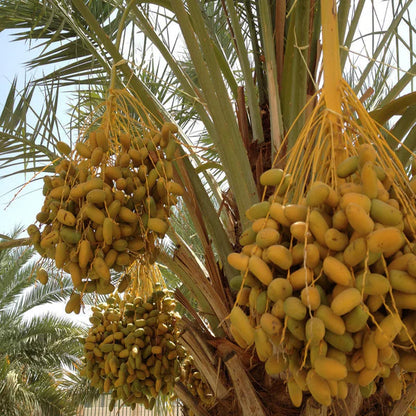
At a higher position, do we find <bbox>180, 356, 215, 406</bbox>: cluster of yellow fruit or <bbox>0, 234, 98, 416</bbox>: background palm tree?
<bbox>180, 356, 215, 406</bbox>: cluster of yellow fruit

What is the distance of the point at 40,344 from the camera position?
9031mm

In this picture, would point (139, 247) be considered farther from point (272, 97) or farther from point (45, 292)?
point (45, 292)

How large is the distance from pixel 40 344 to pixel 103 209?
28.3ft

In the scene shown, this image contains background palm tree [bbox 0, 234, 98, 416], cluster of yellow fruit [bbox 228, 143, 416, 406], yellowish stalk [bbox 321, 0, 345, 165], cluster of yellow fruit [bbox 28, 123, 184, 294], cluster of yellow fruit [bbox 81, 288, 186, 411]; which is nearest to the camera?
cluster of yellow fruit [bbox 228, 143, 416, 406]

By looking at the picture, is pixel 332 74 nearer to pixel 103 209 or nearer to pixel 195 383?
pixel 103 209

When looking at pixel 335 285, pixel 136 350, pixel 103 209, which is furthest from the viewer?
pixel 136 350

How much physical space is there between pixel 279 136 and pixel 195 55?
44 centimetres

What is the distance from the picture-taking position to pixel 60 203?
119cm

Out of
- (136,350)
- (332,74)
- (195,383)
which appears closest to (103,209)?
(332,74)

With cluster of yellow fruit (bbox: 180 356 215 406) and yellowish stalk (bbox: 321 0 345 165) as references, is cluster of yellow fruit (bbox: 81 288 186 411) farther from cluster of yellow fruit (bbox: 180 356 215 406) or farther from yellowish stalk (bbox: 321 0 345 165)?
yellowish stalk (bbox: 321 0 345 165)

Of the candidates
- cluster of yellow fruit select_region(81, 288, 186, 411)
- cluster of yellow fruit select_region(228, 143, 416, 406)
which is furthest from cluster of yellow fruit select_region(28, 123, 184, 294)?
cluster of yellow fruit select_region(81, 288, 186, 411)

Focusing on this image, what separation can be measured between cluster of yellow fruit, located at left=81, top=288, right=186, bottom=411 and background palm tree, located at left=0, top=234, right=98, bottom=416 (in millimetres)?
6582

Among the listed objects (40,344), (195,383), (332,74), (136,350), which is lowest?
(40,344)

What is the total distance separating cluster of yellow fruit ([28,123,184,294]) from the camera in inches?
44.4
